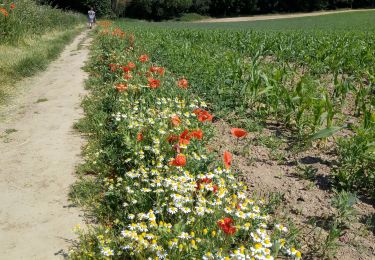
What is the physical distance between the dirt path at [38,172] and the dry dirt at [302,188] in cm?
190

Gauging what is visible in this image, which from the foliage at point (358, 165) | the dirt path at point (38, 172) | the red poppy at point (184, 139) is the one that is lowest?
the dirt path at point (38, 172)

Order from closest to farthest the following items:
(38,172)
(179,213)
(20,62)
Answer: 1. (179,213)
2. (38,172)
3. (20,62)

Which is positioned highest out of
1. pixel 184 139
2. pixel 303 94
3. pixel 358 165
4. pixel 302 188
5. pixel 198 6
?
pixel 198 6

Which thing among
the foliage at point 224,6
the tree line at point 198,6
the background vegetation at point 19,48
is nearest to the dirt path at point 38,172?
the background vegetation at point 19,48

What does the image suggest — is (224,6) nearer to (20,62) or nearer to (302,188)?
(20,62)

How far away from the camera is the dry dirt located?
10.1 ft

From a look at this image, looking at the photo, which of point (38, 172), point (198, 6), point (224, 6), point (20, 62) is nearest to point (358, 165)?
point (38, 172)

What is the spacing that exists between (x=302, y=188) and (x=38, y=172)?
3.07m

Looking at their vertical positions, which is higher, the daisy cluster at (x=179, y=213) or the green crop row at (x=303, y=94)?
the green crop row at (x=303, y=94)

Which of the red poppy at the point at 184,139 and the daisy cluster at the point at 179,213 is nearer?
the daisy cluster at the point at 179,213

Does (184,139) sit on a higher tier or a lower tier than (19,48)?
lower

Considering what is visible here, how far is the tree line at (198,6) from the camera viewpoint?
56334 mm

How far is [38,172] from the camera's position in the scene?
4551 millimetres

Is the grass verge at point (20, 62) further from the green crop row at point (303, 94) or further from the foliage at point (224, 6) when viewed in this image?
the foliage at point (224, 6)
